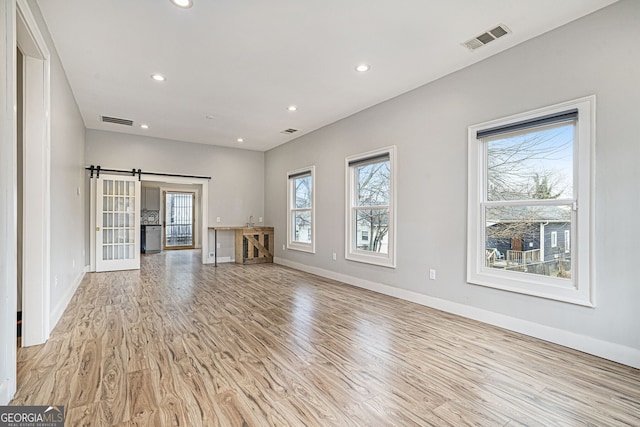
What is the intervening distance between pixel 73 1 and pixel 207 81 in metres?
1.57

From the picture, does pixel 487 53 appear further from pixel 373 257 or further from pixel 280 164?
pixel 280 164

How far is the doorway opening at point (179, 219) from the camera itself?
11.7 metres

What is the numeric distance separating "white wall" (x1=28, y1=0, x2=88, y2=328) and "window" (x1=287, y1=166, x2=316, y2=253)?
3738mm

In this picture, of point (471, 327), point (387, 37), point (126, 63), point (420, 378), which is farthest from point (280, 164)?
point (420, 378)

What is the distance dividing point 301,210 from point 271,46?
390 cm

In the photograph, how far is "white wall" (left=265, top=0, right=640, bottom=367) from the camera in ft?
8.10

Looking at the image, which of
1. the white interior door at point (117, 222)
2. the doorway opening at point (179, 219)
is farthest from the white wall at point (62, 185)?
the doorway opening at point (179, 219)

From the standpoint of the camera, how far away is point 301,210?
22.1ft

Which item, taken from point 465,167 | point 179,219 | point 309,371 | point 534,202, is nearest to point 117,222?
point 179,219

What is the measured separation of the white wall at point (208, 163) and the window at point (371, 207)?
3498 millimetres

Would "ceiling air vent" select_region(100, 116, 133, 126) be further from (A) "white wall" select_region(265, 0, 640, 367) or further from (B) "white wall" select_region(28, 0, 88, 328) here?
(A) "white wall" select_region(265, 0, 640, 367)

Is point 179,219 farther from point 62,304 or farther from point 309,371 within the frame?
point 309,371

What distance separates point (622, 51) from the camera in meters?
2.49

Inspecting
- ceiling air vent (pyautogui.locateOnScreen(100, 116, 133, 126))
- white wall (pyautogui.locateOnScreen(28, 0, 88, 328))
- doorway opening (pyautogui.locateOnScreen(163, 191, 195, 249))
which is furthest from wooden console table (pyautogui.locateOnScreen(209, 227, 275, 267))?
doorway opening (pyautogui.locateOnScreen(163, 191, 195, 249))
